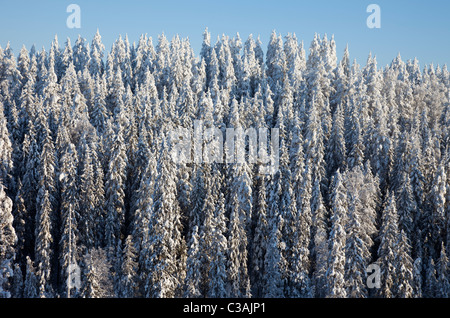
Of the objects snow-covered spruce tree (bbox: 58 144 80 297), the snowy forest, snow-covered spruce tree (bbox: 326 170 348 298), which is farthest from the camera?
snow-covered spruce tree (bbox: 58 144 80 297)

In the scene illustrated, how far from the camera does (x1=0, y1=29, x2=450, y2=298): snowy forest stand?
3780cm

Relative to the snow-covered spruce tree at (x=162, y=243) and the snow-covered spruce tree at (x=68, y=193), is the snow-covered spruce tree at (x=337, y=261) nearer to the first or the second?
the snow-covered spruce tree at (x=162, y=243)

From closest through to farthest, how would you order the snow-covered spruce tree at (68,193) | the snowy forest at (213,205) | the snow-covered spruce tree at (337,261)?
1. the snow-covered spruce tree at (337,261)
2. the snowy forest at (213,205)
3. the snow-covered spruce tree at (68,193)

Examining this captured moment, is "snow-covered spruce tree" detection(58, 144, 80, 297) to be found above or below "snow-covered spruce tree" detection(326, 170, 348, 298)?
above

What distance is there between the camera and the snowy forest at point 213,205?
37803 mm

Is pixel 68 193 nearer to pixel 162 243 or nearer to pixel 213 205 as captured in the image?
pixel 162 243

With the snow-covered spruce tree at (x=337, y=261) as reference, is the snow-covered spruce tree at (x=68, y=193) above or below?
above

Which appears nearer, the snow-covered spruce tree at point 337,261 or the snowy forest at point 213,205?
the snow-covered spruce tree at point 337,261

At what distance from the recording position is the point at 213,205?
42188mm

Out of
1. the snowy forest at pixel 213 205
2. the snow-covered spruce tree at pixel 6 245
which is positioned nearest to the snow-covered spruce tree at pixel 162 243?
the snowy forest at pixel 213 205

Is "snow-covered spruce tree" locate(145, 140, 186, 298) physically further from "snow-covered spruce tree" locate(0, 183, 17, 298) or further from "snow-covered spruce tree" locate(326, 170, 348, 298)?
"snow-covered spruce tree" locate(326, 170, 348, 298)

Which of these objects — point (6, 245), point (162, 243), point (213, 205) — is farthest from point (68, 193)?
point (213, 205)

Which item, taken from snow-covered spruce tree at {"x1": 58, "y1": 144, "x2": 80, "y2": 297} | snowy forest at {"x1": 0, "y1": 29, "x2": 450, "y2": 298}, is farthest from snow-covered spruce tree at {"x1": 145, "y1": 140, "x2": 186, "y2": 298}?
snow-covered spruce tree at {"x1": 58, "y1": 144, "x2": 80, "y2": 297}

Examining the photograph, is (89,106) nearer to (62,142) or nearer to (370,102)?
(62,142)
